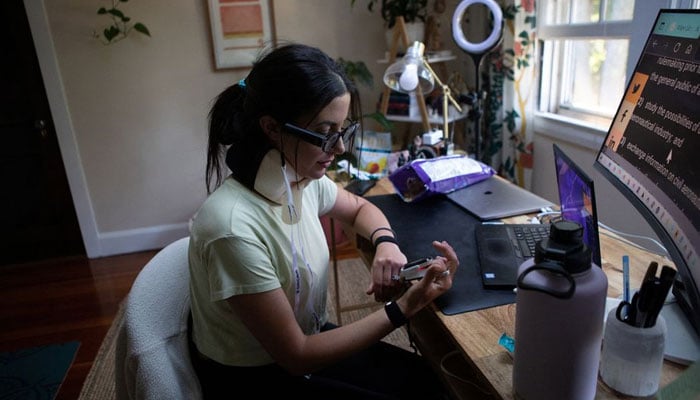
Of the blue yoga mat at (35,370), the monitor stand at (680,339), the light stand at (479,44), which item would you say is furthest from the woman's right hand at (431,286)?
the blue yoga mat at (35,370)

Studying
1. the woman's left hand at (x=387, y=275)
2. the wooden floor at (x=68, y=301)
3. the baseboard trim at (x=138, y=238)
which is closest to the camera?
the woman's left hand at (x=387, y=275)

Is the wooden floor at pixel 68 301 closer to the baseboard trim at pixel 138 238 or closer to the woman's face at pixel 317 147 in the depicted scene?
the baseboard trim at pixel 138 238

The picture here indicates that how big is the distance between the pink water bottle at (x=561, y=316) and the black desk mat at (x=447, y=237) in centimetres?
27

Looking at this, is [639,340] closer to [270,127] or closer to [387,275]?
[387,275]

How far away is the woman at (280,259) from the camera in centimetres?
89

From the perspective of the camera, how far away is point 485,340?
0.82m

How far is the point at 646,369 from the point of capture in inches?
25.4

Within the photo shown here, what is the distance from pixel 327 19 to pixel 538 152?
1464 millimetres

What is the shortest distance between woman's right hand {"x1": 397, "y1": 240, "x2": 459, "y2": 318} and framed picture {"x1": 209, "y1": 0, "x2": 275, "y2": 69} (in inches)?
86.4

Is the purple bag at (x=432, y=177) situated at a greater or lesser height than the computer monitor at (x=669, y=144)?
lesser

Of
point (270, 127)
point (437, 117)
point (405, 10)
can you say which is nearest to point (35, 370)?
point (270, 127)

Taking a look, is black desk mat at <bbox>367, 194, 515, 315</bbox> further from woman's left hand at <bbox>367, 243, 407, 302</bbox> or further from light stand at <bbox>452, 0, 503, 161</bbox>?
light stand at <bbox>452, 0, 503, 161</bbox>

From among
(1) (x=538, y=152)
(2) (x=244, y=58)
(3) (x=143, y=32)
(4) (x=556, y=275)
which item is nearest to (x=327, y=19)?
(2) (x=244, y=58)

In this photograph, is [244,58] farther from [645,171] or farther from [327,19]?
[645,171]
